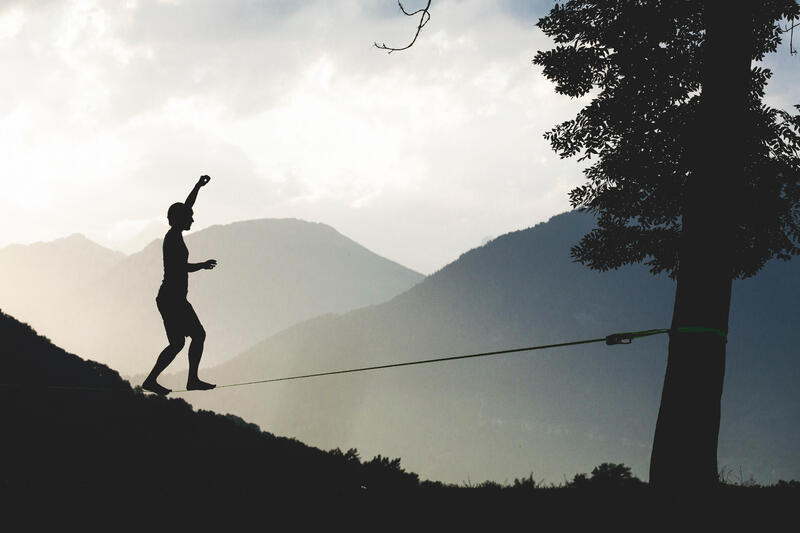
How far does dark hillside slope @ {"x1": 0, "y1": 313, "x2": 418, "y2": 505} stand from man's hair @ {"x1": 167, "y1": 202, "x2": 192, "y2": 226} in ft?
6.03

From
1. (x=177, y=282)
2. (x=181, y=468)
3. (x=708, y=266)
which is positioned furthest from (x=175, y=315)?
(x=708, y=266)

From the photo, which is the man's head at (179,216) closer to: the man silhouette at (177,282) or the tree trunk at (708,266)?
the man silhouette at (177,282)

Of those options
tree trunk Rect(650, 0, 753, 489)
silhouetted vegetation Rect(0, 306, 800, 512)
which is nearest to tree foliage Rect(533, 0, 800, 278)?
tree trunk Rect(650, 0, 753, 489)

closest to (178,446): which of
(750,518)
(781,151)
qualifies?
(750,518)

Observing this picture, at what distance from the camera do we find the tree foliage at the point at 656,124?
8.75 m

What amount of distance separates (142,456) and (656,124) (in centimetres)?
849

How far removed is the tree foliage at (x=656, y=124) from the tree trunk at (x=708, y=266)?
1713mm

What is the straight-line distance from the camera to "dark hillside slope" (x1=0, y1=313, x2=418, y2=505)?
599 cm

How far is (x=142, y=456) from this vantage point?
25.1 ft

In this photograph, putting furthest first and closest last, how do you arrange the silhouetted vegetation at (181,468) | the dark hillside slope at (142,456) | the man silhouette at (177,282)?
the man silhouette at (177,282)
the dark hillside slope at (142,456)
the silhouetted vegetation at (181,468)

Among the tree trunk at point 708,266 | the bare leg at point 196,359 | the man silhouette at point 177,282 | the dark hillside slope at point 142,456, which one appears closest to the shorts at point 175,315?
the man silhouette at point 177,282

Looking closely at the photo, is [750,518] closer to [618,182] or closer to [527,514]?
[527,514]

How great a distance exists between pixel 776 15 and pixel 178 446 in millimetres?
10592

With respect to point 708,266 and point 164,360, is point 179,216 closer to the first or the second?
point 164,360
